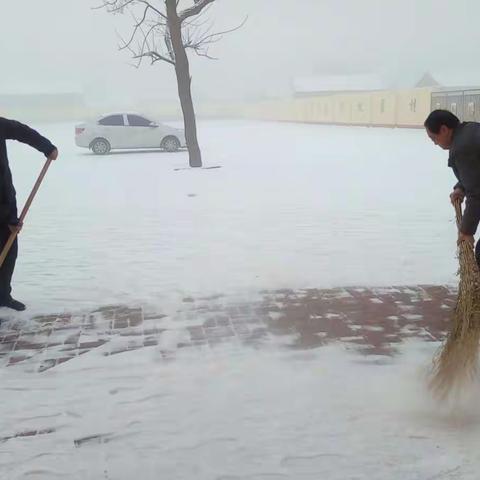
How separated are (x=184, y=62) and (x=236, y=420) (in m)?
14.5

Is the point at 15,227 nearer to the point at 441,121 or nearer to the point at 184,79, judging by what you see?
the point at 441,121

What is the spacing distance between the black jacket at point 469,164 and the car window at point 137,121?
19031mm

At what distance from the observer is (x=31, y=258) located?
6.91 m

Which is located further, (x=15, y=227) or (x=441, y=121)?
(x=15, y=227)

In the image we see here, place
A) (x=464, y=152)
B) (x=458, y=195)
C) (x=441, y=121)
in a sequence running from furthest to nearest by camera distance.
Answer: (x=458, y=195), (x=441, y=121), (x=464, y=152)

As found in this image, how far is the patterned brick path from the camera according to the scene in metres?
4.28

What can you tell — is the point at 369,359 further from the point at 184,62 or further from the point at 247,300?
the point at 184,62

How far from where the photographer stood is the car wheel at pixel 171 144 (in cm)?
2186

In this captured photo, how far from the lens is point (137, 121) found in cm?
2167

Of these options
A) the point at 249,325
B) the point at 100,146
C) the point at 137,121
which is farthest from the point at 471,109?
the point at 249,325

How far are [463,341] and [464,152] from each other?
93cm

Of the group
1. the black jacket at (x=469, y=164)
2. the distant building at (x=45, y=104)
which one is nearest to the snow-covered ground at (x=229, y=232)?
the black jacket at (x=469, y=164)

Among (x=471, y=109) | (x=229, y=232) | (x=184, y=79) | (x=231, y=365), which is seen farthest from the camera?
(x=471, y=109)

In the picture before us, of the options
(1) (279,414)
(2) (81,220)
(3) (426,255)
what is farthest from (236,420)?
(2) (81,220)
